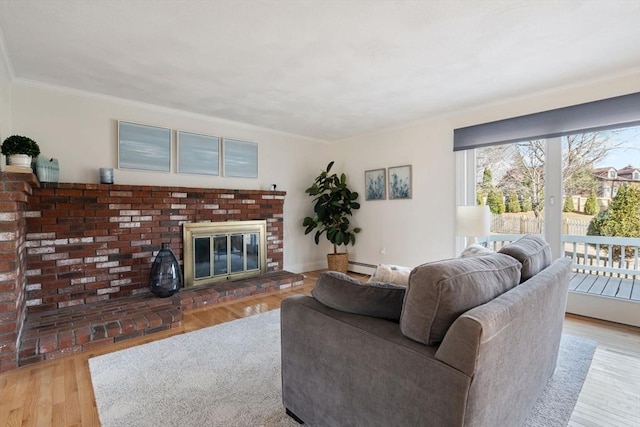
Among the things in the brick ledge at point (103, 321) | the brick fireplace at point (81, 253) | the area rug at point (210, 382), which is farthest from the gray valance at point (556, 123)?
the brick ledge at point (103, 321)

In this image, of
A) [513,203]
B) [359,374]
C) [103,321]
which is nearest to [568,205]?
[513,203]

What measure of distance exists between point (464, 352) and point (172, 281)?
3.12 m

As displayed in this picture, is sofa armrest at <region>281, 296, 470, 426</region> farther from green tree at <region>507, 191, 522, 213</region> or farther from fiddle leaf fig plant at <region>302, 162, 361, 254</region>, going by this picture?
fiddle leaf fig plant at <region>302, 162, 361, 254</region>

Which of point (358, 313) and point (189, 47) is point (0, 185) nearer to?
point (189, 47)

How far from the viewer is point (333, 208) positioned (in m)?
5.07

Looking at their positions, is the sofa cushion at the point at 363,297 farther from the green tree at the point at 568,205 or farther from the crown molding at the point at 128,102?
the crown molding at the point at 128,102

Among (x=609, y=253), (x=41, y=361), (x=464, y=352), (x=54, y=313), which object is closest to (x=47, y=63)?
(x=54, y=313)

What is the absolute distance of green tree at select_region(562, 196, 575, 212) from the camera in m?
3.24

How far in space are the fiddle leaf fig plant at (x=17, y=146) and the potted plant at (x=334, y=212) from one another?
335 centimetres

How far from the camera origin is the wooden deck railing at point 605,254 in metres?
2.97

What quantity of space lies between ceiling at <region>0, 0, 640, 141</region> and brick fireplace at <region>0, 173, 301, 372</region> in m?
1.08

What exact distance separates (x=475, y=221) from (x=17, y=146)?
3991 mm

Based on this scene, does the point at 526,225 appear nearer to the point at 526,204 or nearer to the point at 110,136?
the point at 526,204

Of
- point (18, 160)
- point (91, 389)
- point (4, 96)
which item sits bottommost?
point (91, 389)
